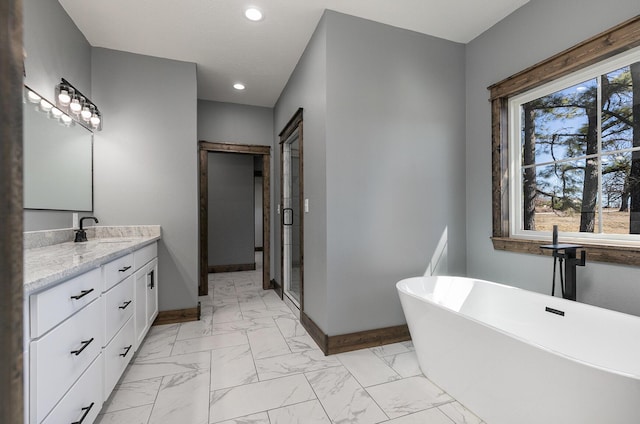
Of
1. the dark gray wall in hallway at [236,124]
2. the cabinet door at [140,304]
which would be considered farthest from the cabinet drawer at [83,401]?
the dark gray wall in hallway at [236,124]

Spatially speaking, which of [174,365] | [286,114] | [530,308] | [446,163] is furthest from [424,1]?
[174,365]

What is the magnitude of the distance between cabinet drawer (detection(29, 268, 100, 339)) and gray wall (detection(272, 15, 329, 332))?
153 centimetres

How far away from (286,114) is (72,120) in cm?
206

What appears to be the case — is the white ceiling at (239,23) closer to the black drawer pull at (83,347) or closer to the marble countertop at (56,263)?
the marble countertop at (56,263)

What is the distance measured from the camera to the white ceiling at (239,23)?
7.75 feet

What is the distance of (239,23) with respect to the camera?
2572 millimetres

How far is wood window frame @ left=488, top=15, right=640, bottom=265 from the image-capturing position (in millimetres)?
1838

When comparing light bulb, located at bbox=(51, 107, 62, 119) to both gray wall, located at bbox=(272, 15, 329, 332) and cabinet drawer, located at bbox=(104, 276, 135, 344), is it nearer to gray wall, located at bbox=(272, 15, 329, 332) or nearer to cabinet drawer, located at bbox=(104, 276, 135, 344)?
cabinet drawer, located at bbox=(104, 276, 135, 344)

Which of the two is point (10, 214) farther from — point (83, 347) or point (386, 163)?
point (386, 163)

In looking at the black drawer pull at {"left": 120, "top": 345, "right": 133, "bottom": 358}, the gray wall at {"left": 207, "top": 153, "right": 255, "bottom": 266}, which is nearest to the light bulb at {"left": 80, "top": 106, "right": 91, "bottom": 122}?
the black drawer pull at {"left": 120, "top": 345, "right": 133, "bottom": 358}

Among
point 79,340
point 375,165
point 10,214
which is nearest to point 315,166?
point 375,165

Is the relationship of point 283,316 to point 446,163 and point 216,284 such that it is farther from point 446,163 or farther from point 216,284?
point 446,163

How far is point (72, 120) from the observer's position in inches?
98.0

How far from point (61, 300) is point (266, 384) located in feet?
4.30
